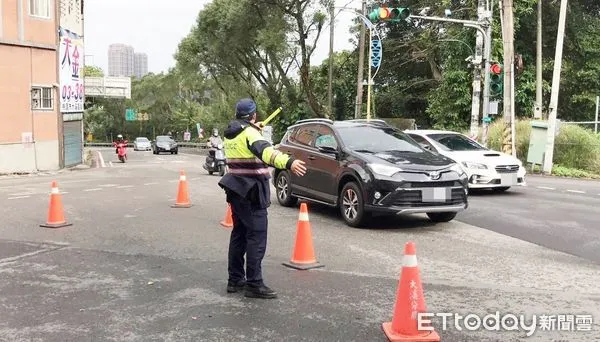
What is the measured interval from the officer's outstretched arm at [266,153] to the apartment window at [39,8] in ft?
67.7

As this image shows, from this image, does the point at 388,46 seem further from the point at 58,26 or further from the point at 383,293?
the point at 383,293

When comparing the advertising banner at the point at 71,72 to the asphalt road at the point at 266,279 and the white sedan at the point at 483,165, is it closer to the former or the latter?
the asphalt road at the point at 266,279

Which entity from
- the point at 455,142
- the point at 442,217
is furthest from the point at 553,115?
the point at 442,217

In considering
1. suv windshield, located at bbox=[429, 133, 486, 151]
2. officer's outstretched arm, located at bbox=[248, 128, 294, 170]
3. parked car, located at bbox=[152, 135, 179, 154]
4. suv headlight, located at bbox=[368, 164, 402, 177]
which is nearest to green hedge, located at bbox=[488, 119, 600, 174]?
suv windshield, located at bbox=[429, 133, 486, 151]

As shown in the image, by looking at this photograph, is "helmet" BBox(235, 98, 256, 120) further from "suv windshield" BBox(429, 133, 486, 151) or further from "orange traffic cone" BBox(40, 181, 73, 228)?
"suv windshield" BBox(429, 133, 486, 151)

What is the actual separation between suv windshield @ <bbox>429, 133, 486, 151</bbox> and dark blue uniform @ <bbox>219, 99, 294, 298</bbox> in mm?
9127

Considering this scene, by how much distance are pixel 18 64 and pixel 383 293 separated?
20543 mm

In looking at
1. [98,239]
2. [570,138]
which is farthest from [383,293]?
[570,138]

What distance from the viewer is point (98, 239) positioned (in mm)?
8453

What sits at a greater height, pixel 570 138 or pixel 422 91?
pixel 422 91

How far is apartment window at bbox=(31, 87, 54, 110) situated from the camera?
75.9ft

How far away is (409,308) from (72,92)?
24.9 meters

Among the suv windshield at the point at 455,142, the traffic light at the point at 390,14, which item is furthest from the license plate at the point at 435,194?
the traffic light at the point at 390,14

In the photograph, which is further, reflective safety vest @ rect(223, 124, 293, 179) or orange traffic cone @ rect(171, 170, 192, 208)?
orange traffic cone @ rect(171, 170, 192, 208)
